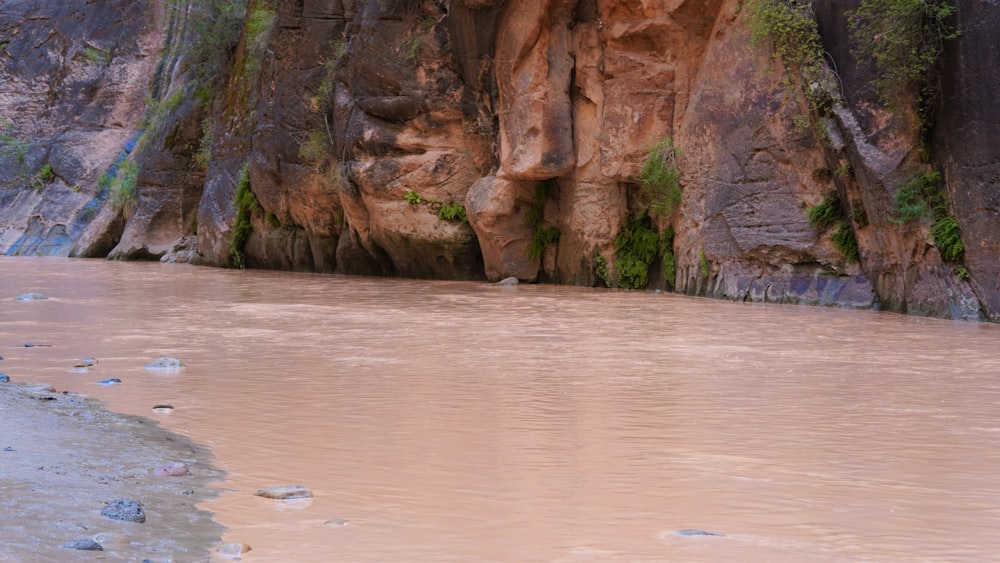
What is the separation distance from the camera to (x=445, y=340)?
9586 millimetres

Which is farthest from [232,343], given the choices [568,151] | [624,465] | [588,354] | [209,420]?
[568,151]

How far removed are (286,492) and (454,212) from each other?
16683mm

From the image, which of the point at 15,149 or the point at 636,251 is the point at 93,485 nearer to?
the point at 636,251

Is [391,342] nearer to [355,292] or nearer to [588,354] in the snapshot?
[588,354]

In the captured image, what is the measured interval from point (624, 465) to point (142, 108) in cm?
3408

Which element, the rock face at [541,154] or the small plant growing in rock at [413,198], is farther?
the small plant growing in rock at [413,198]

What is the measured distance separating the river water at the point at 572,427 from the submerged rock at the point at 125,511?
0.32 m

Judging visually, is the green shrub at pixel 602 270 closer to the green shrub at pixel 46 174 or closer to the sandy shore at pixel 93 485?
the sandy shore at pixel 93 485

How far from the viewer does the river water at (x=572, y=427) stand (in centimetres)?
360

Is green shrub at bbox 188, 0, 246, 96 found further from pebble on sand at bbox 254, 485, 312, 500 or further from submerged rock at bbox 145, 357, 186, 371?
pebble on sand at bbox 254, 485, 312, 500

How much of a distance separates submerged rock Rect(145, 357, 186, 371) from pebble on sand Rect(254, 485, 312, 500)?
3539 millimetres

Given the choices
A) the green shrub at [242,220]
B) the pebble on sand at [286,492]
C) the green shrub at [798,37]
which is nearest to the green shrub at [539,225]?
the green shrub at [798,37]

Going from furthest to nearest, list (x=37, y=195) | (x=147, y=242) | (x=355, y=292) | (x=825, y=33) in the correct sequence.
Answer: (x=37, y=195)
(x=147, y=242)
(x=355, y=292)
(x=825, y=33)

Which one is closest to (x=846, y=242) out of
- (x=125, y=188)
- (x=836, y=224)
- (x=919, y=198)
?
(x=836, y=224)
